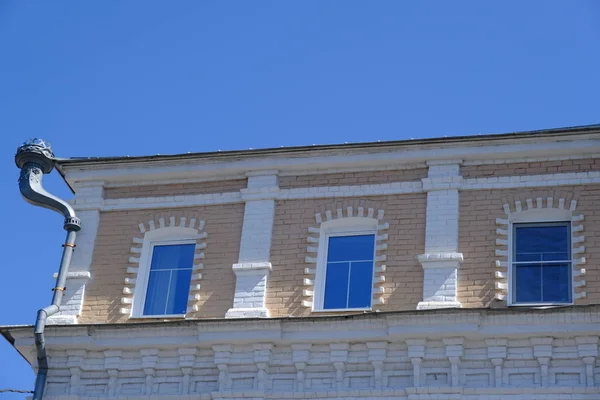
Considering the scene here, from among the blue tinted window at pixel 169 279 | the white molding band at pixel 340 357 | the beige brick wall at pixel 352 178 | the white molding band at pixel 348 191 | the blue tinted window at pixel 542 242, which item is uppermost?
the beige brick wall at pixel 352 178

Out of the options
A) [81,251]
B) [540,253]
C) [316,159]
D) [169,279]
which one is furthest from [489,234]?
[81,251]

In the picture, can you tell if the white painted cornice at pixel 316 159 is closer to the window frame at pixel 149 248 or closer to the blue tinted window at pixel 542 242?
the window frame at pixel 149 248

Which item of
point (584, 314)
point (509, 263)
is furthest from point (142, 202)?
point (584, 314)

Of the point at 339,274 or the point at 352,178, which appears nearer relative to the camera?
the point at 339,274

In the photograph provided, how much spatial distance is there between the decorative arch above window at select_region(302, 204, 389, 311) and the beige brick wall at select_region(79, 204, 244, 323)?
140 centimetres

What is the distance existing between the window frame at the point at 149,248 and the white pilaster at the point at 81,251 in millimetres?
925

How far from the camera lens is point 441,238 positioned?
23.3 m

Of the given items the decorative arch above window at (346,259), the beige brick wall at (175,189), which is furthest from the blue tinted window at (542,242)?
the beige brick wall at (175,189)

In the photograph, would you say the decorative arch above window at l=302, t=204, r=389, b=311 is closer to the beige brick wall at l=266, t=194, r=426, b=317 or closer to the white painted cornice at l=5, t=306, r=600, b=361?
the beige brick wall at l=266, t=194, r=426, b=317

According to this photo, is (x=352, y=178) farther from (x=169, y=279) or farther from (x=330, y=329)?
(x=169, y=279)

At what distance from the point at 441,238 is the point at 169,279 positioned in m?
4.89

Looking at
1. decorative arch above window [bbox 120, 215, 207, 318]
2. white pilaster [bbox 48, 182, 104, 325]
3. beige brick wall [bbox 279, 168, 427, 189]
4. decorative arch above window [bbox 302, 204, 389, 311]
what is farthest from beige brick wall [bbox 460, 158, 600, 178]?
white pilaster [bbox 48, 182, 104, 325]

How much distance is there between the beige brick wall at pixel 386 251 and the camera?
23125mm

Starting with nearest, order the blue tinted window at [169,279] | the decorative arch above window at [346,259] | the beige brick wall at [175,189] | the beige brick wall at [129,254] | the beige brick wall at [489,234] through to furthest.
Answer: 1. the beige brick wall at [489,234]
2. the decorative arch above window at [346,259]
3. the beige brick wall at [129,254]
4. the blue tinted window at [169,279]
5. the beige brick wall at [175,189]
